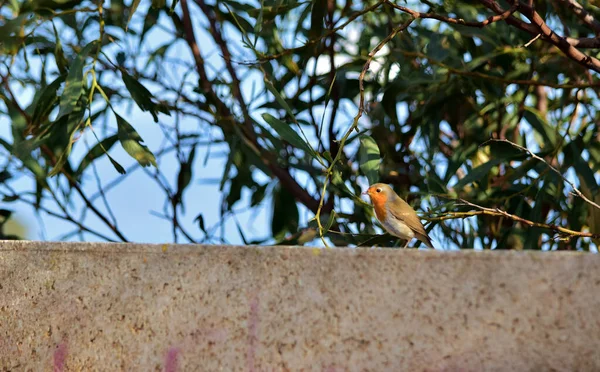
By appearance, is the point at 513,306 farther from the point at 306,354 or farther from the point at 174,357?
the point at 174,357

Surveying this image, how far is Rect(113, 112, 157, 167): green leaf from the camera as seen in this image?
7.20 ft

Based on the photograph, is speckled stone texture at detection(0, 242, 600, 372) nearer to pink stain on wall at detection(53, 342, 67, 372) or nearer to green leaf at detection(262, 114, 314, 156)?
pink stain on wall at detection(53, 342, 67, 372)

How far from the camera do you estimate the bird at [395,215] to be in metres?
2.00

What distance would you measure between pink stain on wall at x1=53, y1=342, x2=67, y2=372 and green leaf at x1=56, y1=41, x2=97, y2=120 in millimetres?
793

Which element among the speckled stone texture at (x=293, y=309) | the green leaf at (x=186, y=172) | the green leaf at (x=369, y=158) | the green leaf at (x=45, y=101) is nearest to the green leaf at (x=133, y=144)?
the green leaf at (x=45, y=101)

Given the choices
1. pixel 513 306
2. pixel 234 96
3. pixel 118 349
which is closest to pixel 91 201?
pixel 234 96

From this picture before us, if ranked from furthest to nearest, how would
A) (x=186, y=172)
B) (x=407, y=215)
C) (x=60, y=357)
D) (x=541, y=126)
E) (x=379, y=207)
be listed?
(x=186, y=172) → (x=541, y=126) → (x=379, y=207) → (x=407, y=215) → (x=60, y=357)

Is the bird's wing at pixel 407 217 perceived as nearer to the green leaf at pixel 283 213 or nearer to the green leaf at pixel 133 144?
the green leaf at pixel 133 144

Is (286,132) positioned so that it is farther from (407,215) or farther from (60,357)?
(60,357)

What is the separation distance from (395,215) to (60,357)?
→ 850mm

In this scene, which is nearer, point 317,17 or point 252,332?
point 252,332

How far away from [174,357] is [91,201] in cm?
167

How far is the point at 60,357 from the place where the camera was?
1490mm

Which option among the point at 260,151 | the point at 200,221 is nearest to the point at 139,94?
the point at 200,221
